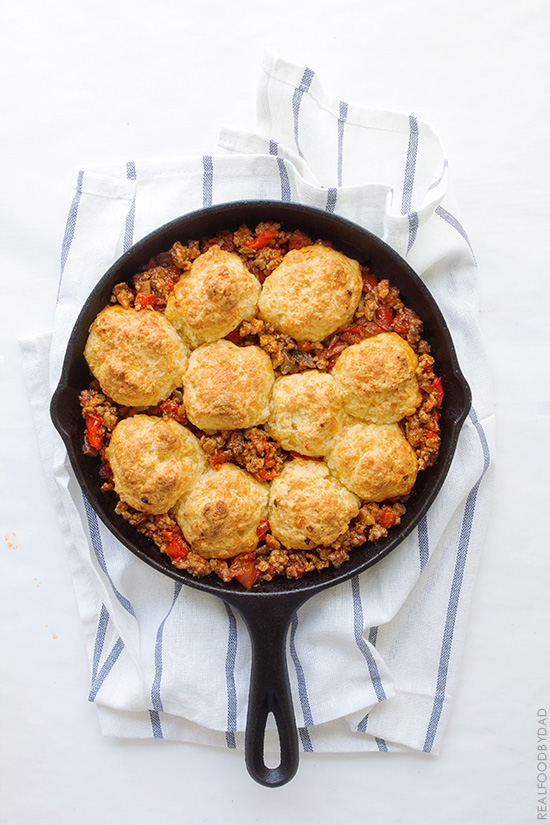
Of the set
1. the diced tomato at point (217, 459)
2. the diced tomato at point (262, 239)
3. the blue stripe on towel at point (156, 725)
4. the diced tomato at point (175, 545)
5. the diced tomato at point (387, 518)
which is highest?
the diced tomato at point (262, 239)

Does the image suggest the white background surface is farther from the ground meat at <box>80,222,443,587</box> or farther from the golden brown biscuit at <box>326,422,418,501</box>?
the golden brown biscuit at <box>326,422,418,501</box>

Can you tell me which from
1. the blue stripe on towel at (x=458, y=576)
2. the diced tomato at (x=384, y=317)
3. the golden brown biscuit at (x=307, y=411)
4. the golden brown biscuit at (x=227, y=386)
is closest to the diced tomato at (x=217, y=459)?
the golden brown biscuit at (x=227, y=386)

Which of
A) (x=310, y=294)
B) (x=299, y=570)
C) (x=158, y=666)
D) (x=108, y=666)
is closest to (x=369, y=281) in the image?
(x=310, y=294)

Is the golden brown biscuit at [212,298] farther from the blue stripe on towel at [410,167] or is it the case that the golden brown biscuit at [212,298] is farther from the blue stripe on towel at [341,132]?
the blue stripe on towel at [410,167]

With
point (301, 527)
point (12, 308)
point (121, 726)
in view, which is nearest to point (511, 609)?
point (301, 527)

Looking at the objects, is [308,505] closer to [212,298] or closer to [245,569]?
[245,569]

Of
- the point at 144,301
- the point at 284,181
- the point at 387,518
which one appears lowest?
the point at 387,518
